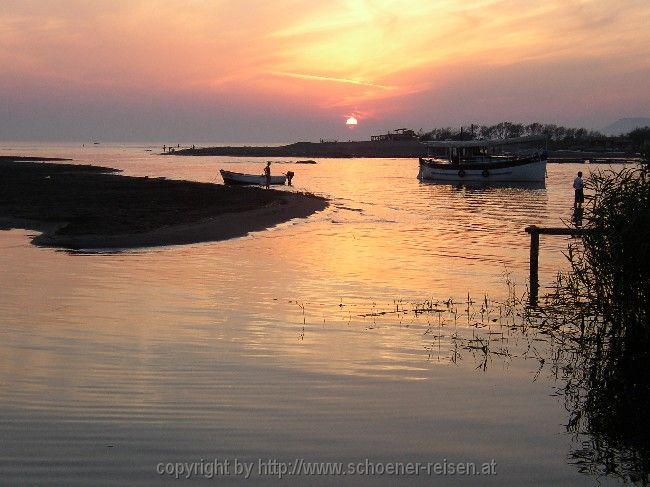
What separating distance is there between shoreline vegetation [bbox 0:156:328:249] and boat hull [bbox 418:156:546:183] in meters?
33.5

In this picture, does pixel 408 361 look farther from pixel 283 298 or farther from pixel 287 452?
pixel 283 298

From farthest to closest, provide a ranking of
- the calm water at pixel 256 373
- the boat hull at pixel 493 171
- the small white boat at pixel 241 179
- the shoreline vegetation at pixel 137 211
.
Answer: the boat hull at pixel 493 171 → the small white boat at pixel 241 179 → the shoreline vegetation at pixel 137 211 → the calm water at pixel 256 373

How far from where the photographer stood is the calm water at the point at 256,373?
7.68 metres

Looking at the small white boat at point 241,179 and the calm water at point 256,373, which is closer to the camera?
the calm water at point 256,373

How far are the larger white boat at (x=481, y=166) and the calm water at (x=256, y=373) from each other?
5709 centimetres

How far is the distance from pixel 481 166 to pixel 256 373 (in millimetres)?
70857

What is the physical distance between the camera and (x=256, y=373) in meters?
10.4

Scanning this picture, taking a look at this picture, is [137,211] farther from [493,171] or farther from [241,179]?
[493,171]

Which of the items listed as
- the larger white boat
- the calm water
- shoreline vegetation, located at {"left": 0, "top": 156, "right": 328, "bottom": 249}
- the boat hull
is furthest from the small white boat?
the calm water

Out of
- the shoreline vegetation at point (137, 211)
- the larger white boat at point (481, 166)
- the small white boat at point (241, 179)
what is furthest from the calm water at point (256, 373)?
the larger white boat at point (481, 166)

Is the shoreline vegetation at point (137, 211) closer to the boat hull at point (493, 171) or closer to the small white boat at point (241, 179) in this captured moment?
the small white boat at point (241, 179)

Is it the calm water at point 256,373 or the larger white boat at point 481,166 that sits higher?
the larger white boat at point 481,166

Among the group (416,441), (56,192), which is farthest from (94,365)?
(56,192)

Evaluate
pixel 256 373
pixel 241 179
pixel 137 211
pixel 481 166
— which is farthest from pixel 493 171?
pixel 256 373
